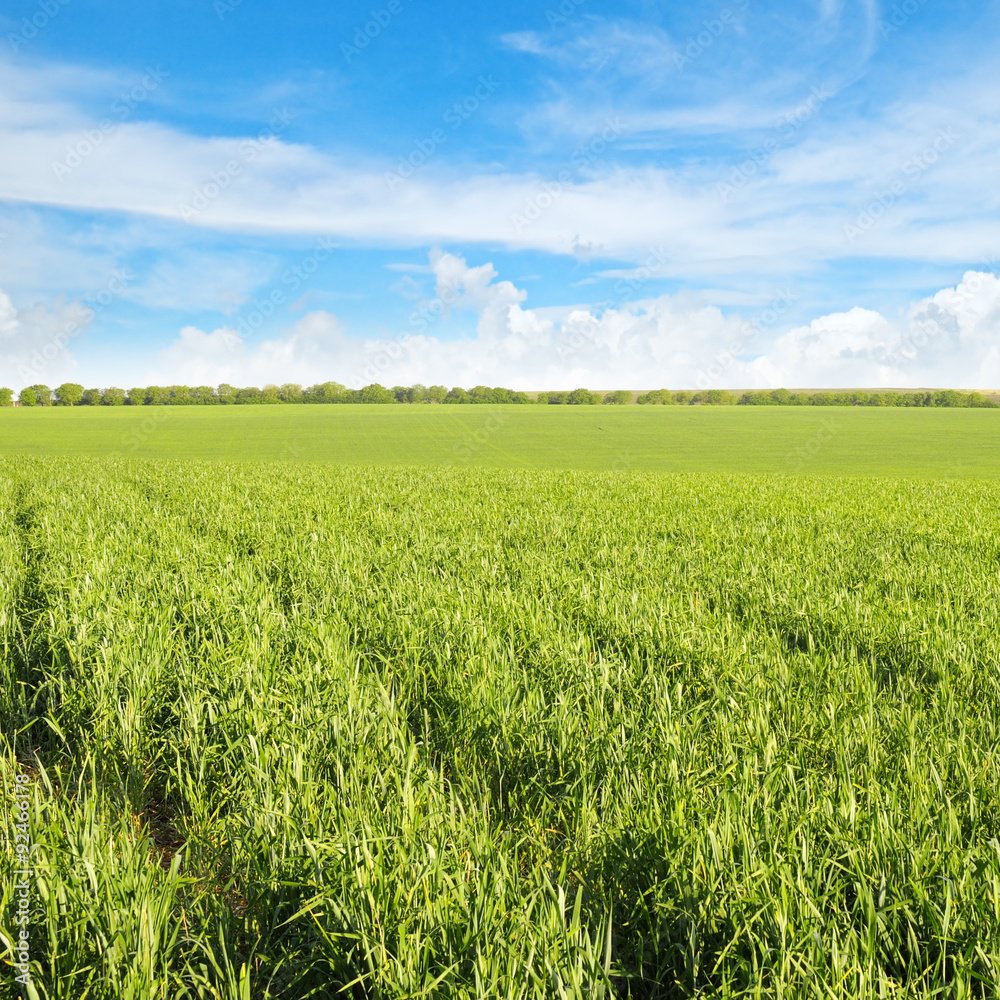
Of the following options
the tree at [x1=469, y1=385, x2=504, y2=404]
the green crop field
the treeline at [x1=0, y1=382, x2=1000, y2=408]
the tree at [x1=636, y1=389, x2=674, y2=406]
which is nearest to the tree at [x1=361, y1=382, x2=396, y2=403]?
the treeline at [x1=0, y1=382, x2=1000, y2=408]

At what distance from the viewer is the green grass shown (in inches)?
1770

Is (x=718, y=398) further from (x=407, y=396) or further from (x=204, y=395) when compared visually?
(x=204, y=395)

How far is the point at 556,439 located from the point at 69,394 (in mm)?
116693

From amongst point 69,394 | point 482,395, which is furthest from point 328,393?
point 69,394

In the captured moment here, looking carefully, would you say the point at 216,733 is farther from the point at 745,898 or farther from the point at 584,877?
the point at 745,898

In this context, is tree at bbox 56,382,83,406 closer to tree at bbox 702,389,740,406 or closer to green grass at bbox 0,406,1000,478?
green grass at bbox 0,406,1000,478

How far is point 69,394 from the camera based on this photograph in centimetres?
13138

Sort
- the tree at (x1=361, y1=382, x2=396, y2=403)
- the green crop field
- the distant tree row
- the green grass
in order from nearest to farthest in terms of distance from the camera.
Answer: the green crop field
the green grass
the distant tree row
the tree at (x1=361, y1=382, x2=396, y2=403)

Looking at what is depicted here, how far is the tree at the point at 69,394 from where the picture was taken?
13150 centimetres

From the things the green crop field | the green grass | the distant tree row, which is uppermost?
the distant tree row

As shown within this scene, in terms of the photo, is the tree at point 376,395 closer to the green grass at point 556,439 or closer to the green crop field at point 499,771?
the green grass at point 556,439

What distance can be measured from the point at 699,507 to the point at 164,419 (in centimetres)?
8472

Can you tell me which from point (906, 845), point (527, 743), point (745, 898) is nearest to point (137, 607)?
point (527, 743)

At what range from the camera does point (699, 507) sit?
14.8 meters
